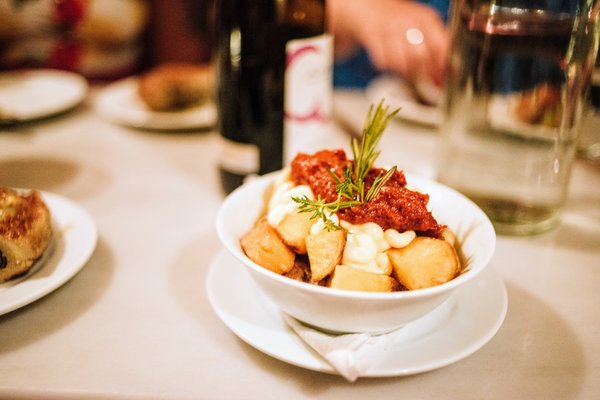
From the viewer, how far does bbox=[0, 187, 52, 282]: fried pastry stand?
0.56 m

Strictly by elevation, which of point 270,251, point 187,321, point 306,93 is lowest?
point 187,321

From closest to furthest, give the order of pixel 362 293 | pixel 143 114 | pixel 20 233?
pixel 362 293 < pixel 20 233 < pixel 143 114

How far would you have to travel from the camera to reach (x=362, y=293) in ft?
1.43

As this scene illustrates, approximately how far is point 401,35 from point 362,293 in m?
0.99

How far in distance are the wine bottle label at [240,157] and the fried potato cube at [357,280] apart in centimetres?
37

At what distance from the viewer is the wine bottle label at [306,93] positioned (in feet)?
2.50

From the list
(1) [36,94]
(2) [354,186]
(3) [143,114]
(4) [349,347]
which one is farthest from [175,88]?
(4) [349,347]

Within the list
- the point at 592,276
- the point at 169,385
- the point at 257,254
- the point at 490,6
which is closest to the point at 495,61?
the point at 490,6

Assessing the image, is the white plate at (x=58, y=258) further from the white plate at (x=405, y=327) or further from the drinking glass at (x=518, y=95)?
the drinking glass at (x=518, y=95)

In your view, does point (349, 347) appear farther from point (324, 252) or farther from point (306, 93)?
point (306, 93)

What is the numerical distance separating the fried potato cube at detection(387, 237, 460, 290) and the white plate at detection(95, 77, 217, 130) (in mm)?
653

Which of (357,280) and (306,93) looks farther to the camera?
(306,93)

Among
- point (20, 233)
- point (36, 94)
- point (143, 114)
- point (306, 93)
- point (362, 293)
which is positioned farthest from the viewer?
point (36, 94)

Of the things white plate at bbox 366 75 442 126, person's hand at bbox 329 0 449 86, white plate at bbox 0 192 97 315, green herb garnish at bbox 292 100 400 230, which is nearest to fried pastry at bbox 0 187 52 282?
white plate at bbox 0 192 97 315
